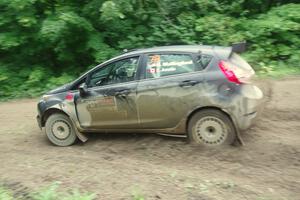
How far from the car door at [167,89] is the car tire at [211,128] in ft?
0.76

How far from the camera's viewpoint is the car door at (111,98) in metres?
7.57

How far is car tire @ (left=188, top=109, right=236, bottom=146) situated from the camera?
23.3ft

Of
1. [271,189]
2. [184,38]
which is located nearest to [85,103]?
[271,189]

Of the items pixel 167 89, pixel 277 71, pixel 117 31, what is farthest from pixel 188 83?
pixel 117 31

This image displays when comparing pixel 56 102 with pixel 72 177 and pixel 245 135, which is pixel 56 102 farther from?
pixel 245 135

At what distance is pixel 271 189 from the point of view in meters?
5.70

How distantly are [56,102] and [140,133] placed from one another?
1638mm

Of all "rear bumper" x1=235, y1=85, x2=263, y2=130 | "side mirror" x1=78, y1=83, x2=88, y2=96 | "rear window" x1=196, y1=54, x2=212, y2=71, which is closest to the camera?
"rear bumper" x1=235, y1=85, x2=263, y2=130

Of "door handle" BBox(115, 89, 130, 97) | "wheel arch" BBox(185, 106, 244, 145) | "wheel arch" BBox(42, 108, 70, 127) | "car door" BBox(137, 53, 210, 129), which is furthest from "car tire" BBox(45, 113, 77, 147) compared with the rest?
"wheel arch" BBox(185, 106, 244, 145)

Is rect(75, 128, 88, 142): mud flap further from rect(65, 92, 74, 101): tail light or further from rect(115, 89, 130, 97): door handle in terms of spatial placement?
rect(115, 89, 130, 97): door handle

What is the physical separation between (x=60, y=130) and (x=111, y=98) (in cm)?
136

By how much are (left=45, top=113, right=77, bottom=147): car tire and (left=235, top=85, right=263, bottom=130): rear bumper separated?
10.2 ft

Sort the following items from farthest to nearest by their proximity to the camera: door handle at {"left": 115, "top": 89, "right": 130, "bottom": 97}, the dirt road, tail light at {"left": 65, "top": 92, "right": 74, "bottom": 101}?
1. tail light at {"left": 65, "top": 92, "right": 74, "bottom": 101}
2. door handle at {"left": 115, "top": 89, "right": 130, "bottom": 97}
3. the dirt road

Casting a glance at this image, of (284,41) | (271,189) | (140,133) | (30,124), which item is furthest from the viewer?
(284,41)
